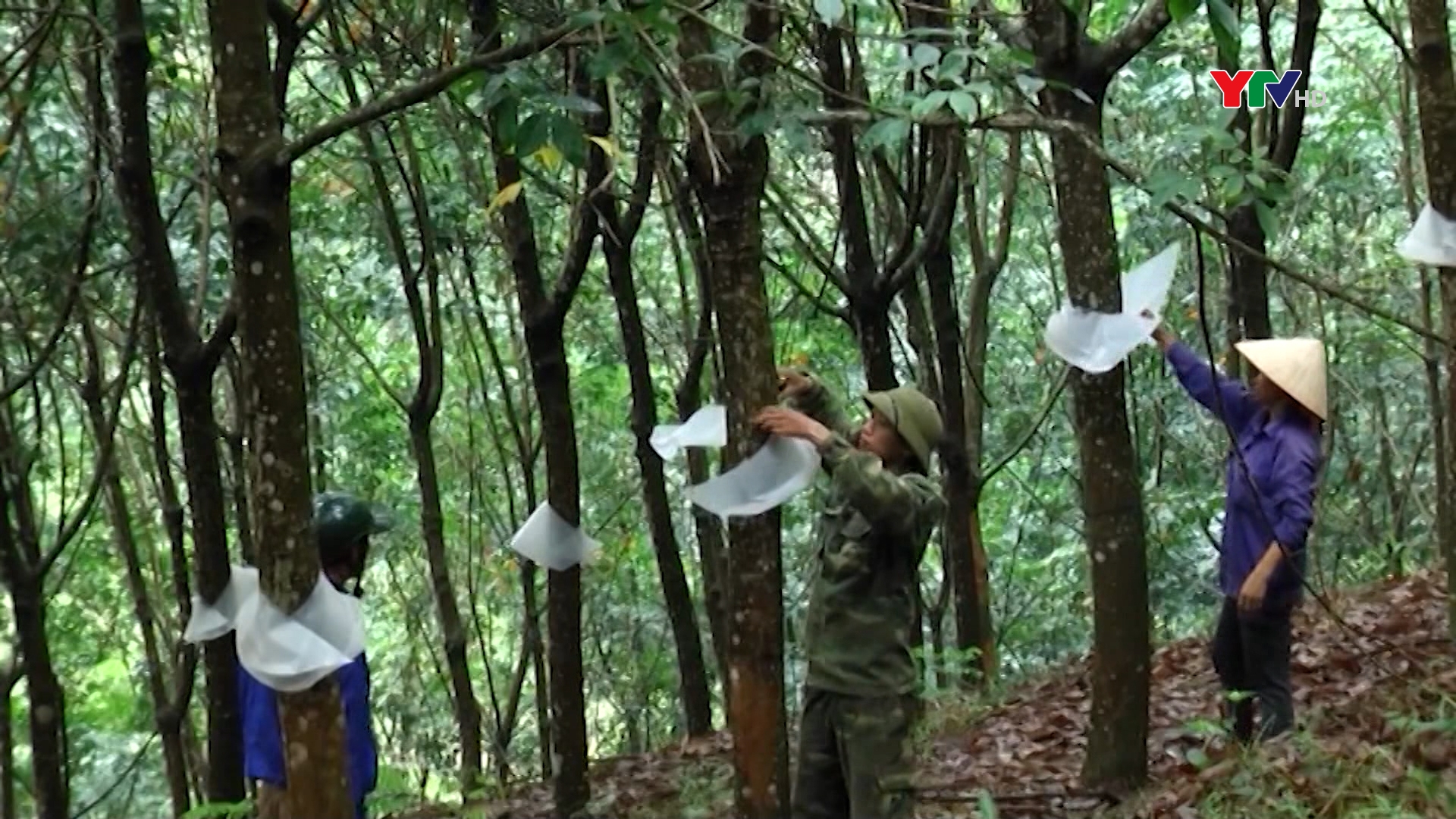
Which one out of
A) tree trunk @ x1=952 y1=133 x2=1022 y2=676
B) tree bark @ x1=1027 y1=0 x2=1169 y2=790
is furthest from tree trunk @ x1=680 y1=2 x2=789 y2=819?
tree trunk @ x1=952 y1=133 x2=1022 y2=676

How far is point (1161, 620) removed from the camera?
12711mm

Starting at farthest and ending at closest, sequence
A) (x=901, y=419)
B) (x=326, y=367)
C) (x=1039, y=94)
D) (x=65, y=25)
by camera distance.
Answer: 1. (x=326, y=367)
2. (x=65, y=25)
3. (x=1039, y=94)
4. (x=901, y=419)

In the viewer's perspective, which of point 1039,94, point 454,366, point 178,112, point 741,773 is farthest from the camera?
point 454,366

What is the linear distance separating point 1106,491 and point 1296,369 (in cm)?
92

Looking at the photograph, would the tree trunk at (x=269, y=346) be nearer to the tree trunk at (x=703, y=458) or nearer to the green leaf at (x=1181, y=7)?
the green leaf at (x=1181, y=7)

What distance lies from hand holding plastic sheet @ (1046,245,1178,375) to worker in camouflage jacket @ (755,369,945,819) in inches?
18.9

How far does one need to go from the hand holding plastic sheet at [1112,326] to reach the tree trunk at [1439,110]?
3.96 ft

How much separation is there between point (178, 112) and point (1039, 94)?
5.03 meters

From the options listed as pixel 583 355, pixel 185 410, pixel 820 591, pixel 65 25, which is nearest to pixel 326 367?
pixel 583 355

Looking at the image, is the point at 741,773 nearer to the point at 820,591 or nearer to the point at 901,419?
the point at 820,591

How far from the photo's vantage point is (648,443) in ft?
24.8

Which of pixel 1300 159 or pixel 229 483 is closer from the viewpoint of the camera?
pixel 229 483

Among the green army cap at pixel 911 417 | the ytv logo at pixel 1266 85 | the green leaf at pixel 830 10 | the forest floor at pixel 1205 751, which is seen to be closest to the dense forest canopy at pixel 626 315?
the green leaf at pixel 830 10

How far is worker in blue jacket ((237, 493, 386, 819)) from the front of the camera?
14.1 feet
